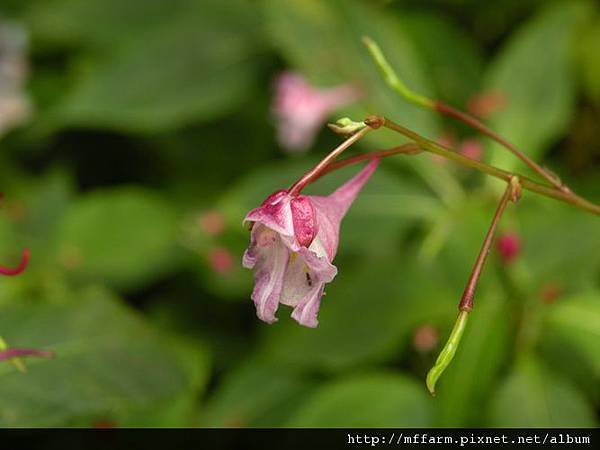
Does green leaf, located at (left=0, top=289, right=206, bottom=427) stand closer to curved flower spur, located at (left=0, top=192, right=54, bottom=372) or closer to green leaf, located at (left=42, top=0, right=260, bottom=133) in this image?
curved flower spur, located at (left=0, top=192, right=54, bottom=372)

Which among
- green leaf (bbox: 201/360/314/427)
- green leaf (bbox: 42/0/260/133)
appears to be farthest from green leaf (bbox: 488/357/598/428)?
green leaf (bbox: 42/0/260/133)

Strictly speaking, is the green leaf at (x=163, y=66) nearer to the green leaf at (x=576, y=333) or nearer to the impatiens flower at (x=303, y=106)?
the impatiens flower at (x=303, y=106)

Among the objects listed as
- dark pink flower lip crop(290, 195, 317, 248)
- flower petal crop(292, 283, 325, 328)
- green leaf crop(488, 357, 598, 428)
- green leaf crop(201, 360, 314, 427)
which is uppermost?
dark pink flower lip crop(290, 195, 317, 248)

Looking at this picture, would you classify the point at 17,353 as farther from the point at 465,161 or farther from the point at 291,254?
the point at 465,161

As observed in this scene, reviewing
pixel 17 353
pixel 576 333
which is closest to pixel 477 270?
pixel 17 353

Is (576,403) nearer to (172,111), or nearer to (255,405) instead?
(255,405)
